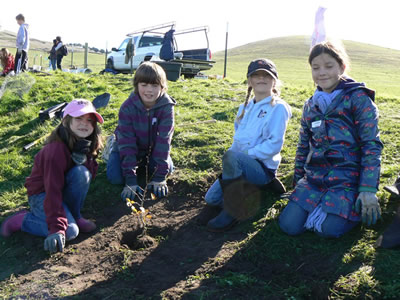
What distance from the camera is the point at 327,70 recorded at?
10.3ft

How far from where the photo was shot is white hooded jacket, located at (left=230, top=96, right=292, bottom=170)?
3.49 metres

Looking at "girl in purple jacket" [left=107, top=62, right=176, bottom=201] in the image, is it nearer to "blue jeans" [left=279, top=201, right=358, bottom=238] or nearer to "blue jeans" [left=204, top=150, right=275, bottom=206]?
"blue jeans" [left=204, top=150, right=275, bottom=206]

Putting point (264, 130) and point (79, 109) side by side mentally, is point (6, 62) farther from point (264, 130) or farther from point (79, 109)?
point (264, 130)

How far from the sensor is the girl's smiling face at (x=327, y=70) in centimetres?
312

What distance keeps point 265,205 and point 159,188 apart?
1158 mm

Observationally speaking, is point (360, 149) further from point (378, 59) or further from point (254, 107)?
point (378, 59)

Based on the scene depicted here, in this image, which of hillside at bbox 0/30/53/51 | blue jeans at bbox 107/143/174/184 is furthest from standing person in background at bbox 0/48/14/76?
hillside at bbox 0/30/53/51

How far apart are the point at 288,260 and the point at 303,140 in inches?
45.1

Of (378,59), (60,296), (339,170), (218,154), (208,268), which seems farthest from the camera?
(378,59)

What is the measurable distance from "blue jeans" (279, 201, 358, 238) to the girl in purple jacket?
146cm

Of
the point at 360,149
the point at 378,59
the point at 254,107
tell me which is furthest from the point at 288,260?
the point at 378,59

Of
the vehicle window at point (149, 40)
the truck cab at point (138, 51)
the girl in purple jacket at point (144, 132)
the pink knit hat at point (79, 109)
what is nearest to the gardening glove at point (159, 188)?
the girl in purple jacket at point (144, 132)

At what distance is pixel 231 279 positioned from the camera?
2.62 metres

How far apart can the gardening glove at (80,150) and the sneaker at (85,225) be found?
536 mm
